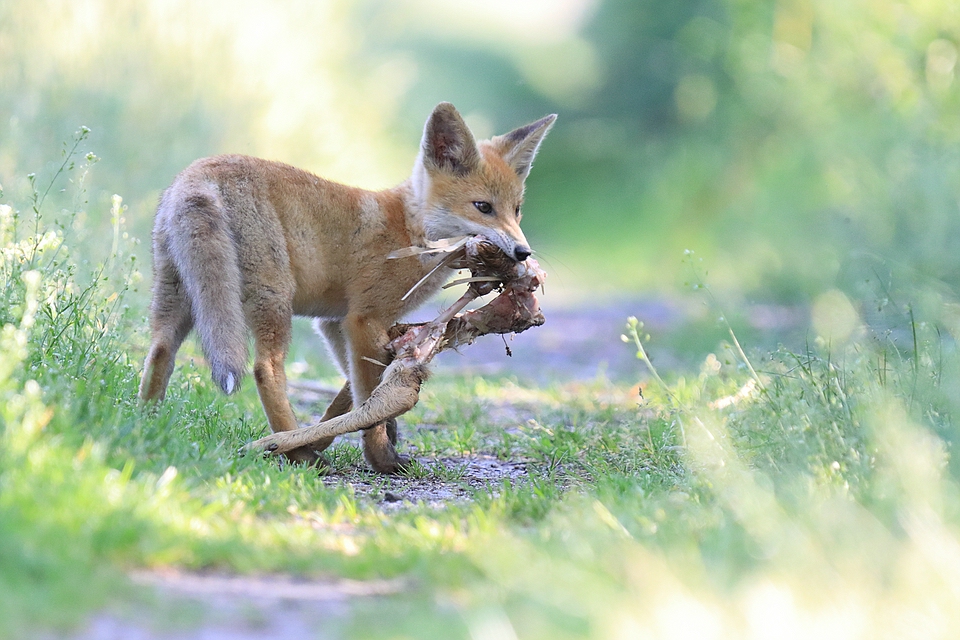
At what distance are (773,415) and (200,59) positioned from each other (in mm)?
9263

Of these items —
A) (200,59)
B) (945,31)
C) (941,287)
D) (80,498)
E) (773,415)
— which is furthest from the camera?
(200,59)

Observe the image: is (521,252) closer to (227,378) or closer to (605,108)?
(227,378)

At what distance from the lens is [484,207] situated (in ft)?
19.6

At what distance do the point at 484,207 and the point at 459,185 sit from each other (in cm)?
21

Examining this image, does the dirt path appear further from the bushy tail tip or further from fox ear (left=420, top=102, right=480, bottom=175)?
fox ear (left=420, top=102, right=480, bottom=175)

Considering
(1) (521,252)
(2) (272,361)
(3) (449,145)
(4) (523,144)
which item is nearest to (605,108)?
(4) (523,144)

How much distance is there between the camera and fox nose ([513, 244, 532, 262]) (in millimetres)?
5273

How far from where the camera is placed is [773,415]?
4.57m

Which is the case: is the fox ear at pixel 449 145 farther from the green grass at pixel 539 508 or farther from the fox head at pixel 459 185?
the green grass at pixel 539 508

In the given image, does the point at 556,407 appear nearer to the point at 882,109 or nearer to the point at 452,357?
the point at 452,357

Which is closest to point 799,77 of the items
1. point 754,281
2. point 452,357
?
point 754,281

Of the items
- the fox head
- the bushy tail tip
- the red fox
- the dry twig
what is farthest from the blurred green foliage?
the bushy tail tip

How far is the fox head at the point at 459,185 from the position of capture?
589 centimetres

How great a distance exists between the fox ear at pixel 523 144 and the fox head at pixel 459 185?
0.19 meters
